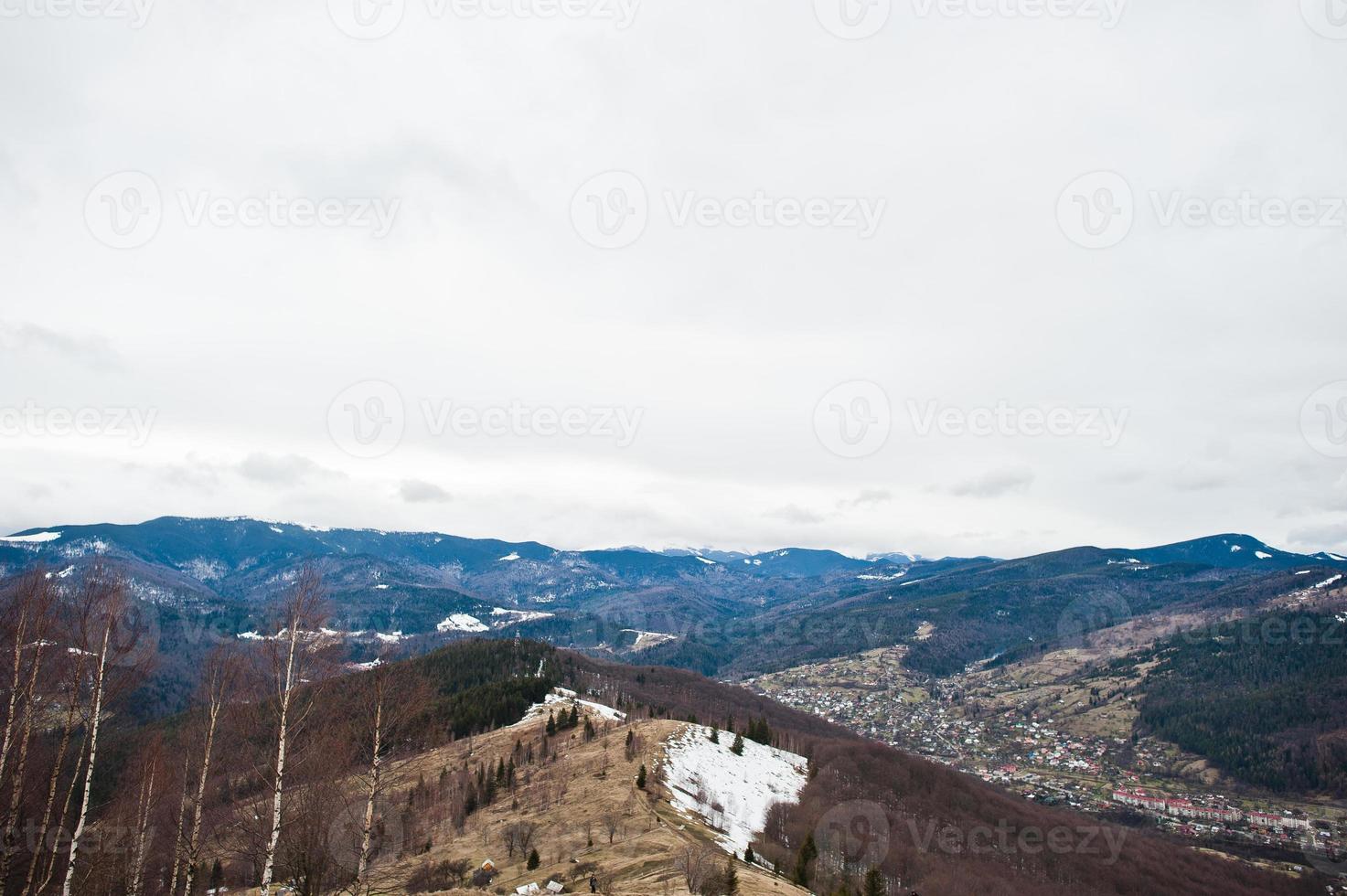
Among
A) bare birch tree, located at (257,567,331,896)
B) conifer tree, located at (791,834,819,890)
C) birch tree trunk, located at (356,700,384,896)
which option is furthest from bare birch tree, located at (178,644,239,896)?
conifer tree, located at (791,834,819,890)

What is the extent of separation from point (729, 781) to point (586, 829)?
121 feet

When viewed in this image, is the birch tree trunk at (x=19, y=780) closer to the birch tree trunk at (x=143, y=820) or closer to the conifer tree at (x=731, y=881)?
the birch tree trunk at (x=143, y=820)

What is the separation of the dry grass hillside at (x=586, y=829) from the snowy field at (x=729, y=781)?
300cm

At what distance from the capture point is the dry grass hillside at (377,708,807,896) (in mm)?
43344

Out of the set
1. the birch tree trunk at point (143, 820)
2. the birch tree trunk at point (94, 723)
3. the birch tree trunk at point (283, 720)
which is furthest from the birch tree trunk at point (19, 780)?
the birch tree trunk at point (143, 820)

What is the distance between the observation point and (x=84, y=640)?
1011 inches

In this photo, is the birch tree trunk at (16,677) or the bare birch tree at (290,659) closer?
the bare birch tree at (290,659)

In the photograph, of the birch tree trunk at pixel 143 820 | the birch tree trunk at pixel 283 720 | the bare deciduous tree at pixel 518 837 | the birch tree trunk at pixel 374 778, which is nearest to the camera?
the birch tree trunk at pixel 283 720

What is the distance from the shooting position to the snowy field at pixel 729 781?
68688mm

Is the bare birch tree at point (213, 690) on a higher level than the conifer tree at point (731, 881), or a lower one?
higher

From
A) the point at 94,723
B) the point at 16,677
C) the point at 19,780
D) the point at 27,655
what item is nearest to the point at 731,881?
the point at 94,723

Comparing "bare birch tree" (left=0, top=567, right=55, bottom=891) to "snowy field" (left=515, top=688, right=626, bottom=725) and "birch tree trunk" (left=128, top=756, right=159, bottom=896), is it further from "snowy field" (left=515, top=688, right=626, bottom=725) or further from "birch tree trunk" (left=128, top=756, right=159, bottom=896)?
"snowy field" (left=515, top=688, right=626, bottom=725)

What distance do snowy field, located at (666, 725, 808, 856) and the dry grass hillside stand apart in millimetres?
3001

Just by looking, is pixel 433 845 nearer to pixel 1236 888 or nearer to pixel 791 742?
pixel 791 742
